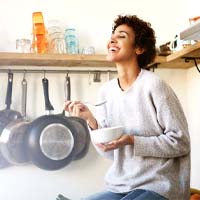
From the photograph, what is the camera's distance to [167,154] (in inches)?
40.5

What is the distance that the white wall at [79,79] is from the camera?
1521mm

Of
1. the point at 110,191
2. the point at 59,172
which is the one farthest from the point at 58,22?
the point at 110,191

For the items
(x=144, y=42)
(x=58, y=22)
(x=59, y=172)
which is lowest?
(x=59, y=172)

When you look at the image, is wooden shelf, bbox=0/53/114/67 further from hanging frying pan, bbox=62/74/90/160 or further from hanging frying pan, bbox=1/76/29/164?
hanging frying pan, bbox=1/76/29/164

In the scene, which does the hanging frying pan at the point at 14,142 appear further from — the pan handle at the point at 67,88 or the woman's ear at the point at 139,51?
the woman's ear at the point at 139,51

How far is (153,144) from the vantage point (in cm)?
102

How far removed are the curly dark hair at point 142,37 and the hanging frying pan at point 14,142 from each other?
0.56m

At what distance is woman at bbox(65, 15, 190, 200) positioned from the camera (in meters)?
1.02

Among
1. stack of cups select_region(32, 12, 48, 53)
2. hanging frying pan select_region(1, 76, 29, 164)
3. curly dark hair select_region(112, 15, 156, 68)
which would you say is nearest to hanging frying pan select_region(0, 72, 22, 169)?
hanging frying pan select_region(1, 76, 29, 164)

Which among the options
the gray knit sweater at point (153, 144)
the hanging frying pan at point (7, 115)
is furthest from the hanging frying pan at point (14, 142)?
the gray knit sweater at point (153, 144)

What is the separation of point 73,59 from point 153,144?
0.57 m

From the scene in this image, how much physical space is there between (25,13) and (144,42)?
2.03 feet

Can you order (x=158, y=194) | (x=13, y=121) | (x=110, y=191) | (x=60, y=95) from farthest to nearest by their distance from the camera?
(x=60, y=95) → (x=13, y=121) → (x=110, y=191) → (x=158, y=194)

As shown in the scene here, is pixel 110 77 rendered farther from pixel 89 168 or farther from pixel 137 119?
pixel 137 119
